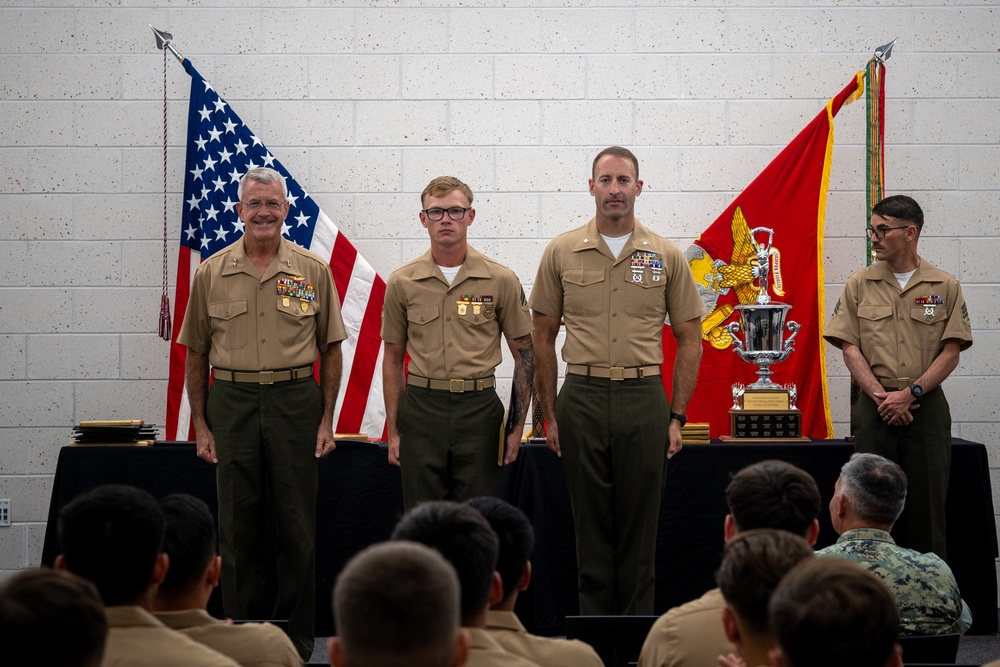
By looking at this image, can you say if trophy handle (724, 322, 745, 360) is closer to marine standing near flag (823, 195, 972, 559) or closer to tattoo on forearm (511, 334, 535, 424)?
marine standing near flag (823, 195, 972, 559)

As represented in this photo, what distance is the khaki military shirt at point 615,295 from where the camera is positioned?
339 cm

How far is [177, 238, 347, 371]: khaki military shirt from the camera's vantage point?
Result: 344 centimetres

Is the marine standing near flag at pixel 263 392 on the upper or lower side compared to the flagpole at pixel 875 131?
lower

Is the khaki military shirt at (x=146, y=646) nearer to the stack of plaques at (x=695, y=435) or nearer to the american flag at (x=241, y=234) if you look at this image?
the stack of plaques at (x=695, y=435)

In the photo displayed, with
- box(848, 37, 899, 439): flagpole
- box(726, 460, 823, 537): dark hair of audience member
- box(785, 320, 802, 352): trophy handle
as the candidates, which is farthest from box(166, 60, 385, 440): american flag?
box(726, 460, 823, 537): dark hair of audience member

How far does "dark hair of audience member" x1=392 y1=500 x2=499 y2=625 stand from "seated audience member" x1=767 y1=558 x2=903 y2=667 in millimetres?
531

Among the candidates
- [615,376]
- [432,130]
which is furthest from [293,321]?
[432,130]

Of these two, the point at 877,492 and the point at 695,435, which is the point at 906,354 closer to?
the point at 695,435

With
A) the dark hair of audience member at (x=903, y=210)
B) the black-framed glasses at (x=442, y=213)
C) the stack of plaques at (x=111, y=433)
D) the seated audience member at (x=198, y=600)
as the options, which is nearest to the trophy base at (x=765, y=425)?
the dark hair of audience member at (x=903, y=210)

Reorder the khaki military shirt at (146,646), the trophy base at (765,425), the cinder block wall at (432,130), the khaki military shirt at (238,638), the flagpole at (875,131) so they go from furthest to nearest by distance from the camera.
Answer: the cinder block wall at (432,130)
the flagpole at (875,131)
the trophy base at (765,425)
the khaki military shirt at (238,638)
the khaki military shirt at (146,646)

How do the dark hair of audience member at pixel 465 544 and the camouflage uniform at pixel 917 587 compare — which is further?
the camouflage uniform at pixel 917 587

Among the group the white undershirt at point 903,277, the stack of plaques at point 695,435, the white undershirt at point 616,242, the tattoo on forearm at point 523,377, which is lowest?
the stack of plaques at point 695,435

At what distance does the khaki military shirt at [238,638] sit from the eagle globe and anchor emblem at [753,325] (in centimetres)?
255

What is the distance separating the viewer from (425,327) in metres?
3.51
